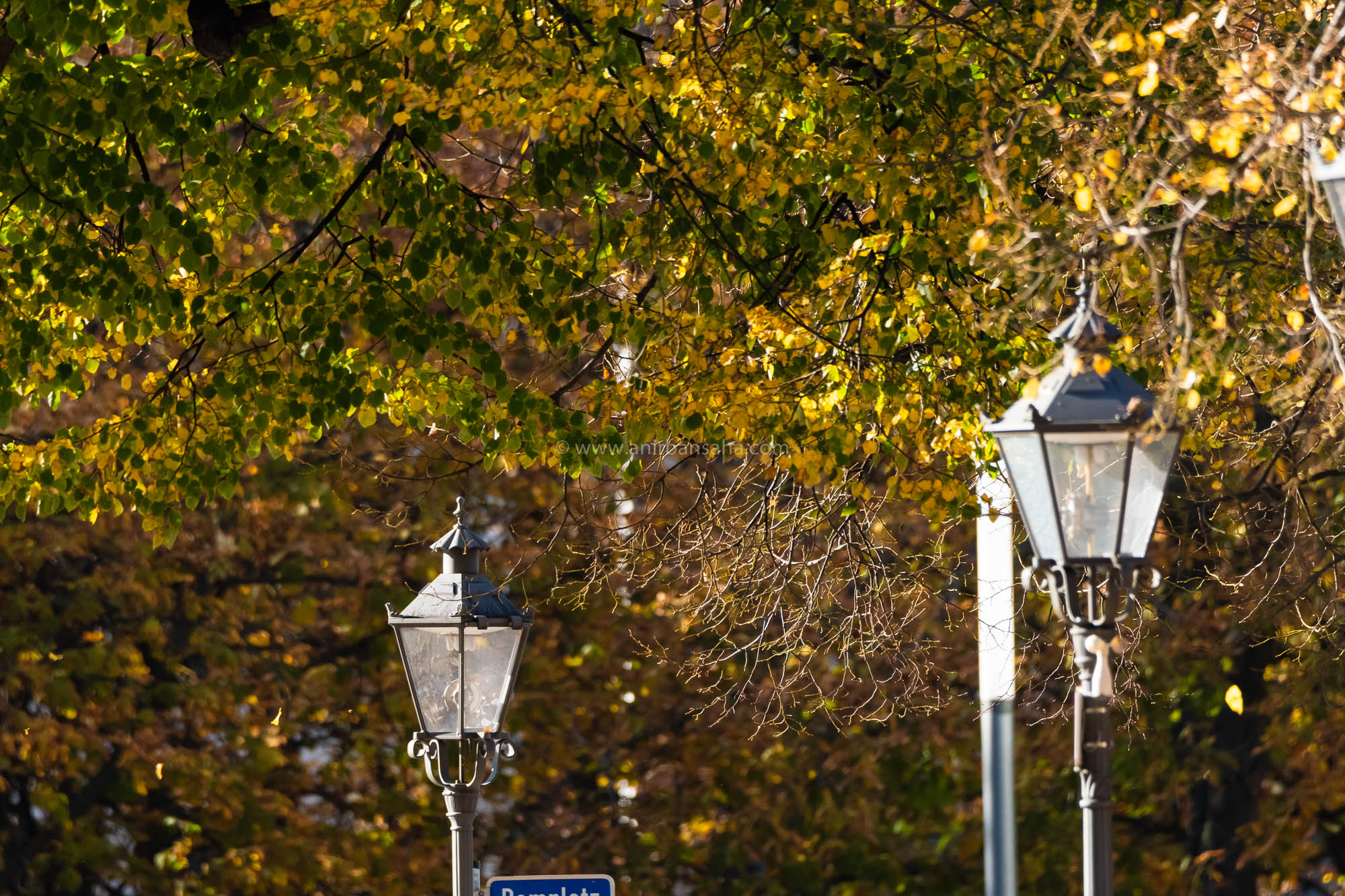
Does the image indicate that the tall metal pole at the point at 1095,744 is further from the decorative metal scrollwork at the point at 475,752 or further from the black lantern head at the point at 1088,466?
the decorative metal scrollwork at the point at 475,752

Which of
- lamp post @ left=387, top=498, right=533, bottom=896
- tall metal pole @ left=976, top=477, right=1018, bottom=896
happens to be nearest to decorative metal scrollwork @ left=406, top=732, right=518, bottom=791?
lamp post @ left=387, top=498, right=533, bottom=896

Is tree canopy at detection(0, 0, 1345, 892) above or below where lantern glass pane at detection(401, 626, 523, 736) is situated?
above

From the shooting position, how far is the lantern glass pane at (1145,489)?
447 centimetres

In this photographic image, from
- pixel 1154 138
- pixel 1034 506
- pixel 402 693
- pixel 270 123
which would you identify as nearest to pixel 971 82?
pixel 1154 138

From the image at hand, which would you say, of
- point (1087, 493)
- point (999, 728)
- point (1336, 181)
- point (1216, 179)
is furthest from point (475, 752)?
point (1336, 181)

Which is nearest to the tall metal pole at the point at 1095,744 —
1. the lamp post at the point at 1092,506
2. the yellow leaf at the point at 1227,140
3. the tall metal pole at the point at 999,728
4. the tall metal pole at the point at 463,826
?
the lamp post at the point at 1092,506

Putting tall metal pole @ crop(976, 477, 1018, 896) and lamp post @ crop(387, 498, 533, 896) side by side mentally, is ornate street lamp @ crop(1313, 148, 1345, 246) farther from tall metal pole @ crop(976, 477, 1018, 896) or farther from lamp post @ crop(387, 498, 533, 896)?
lamp post @ crop(387, 498, 533, 896)

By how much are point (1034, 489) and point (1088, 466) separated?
0.49 ft

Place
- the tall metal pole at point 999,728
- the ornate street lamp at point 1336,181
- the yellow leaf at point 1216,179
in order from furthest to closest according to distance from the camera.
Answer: the tall metal pole at point 999,728 → the yellow leaf at point 1216,179 → the ornate street lamp at point 1336,181

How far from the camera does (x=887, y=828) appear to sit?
50.0ft

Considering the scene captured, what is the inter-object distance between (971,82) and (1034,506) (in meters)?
2.50

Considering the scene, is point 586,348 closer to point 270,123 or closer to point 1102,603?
point 270,123

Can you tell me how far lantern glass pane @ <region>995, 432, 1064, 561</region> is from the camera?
14.8ft

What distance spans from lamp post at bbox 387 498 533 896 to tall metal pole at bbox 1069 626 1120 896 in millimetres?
2910
